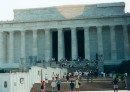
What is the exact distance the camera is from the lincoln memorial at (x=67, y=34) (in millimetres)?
83500

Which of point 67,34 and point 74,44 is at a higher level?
point 67,34

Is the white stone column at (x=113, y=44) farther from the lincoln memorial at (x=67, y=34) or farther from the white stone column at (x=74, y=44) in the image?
the white stone column at (x=74, y=44)

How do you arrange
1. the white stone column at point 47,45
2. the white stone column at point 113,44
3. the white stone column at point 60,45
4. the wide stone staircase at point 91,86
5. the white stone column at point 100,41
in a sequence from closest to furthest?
the wide stone staircase at point 91,86, the white stone column at point 113,44, the white stone column at point 100,41, the white stone column at point 60,45, the white stone column at point 47,45

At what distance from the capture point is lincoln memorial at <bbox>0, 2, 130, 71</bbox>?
3287 inches

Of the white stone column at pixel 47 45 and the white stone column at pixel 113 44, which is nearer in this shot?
the white stone column at pixel 113 44

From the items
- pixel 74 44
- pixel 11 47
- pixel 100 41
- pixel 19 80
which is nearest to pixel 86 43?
pixel 74 44

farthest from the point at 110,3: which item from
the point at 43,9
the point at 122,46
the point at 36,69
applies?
the point at 36,69

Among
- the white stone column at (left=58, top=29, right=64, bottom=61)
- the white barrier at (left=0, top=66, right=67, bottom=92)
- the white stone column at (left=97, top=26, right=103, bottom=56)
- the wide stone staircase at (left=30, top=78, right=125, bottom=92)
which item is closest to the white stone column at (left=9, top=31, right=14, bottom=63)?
the white stone column at (left=58, top=29, right=64, bottom=61)

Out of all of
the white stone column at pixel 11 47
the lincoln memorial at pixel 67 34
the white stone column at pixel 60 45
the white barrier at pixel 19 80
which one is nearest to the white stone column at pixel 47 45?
the lincoln memorial at pixel 67 34

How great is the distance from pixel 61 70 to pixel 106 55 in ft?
73.8

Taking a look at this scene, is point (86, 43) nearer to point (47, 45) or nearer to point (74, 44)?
point (74, 44)

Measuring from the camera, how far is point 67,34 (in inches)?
3639

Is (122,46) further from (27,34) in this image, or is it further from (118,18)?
(27,34)

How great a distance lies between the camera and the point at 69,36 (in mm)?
92562
